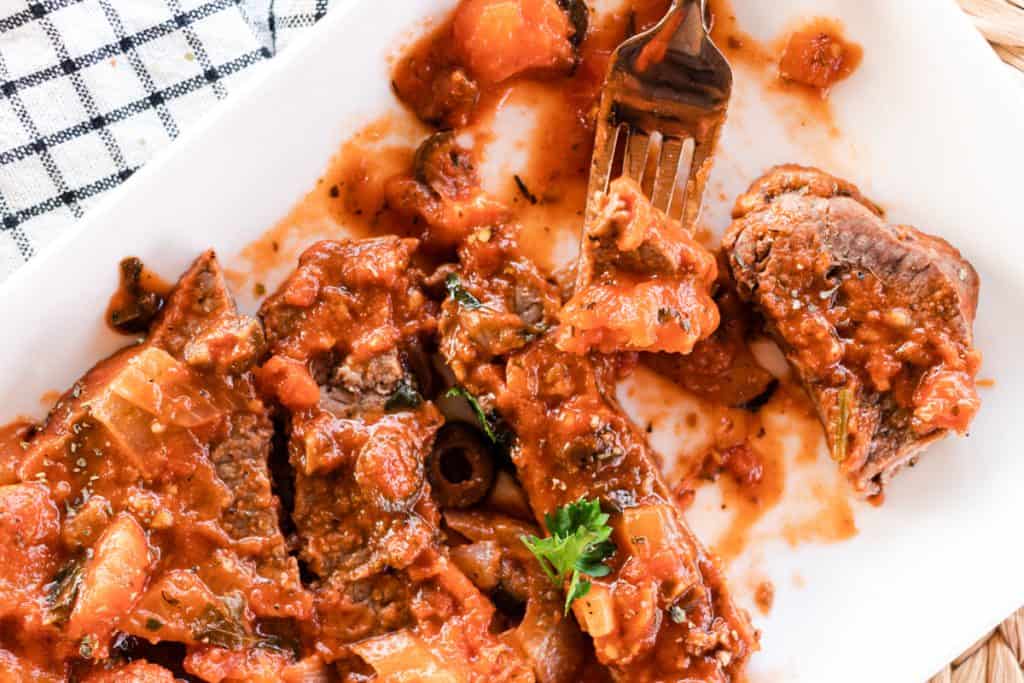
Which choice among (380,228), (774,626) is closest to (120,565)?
(380,228)

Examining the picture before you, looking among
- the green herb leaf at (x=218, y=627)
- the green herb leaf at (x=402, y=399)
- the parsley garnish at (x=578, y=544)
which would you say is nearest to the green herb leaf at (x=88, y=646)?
the green herb leaf at (x=218, y=627)

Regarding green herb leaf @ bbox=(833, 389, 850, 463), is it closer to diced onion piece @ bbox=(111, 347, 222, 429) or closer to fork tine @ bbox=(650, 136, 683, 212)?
fork tine @ bbox=(650, 136, 683, 212)

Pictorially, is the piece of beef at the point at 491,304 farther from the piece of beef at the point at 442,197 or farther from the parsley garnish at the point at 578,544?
the parsley garnish at the point at 578,544

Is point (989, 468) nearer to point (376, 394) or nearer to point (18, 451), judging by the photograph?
point (376, 394)

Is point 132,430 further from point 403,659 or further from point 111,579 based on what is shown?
point 403,659

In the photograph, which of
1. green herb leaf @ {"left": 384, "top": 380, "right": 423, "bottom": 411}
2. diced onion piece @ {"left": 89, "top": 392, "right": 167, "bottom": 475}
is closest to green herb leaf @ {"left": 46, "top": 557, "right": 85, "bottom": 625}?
diced onion piece @ {"left": 89, "top": 392, "right": 167, "bottom": 475}
